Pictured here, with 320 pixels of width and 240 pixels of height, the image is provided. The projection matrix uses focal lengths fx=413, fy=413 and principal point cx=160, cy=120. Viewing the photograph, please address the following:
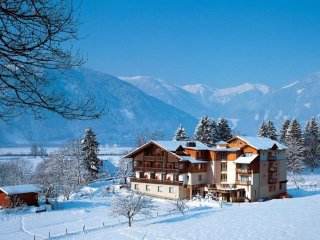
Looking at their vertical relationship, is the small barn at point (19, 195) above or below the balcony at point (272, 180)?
below

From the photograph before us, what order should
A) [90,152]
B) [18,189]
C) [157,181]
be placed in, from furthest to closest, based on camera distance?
1. [90,152]
2. [157,181]
3. [18,189]

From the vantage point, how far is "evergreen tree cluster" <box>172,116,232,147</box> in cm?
7875

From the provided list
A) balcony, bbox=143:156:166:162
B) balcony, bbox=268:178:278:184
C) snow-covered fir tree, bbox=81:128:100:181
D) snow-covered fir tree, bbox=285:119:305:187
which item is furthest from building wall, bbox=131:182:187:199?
snow-covered fir tree, bbox=285:119:305:187

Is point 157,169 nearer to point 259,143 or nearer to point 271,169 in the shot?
point 259,143

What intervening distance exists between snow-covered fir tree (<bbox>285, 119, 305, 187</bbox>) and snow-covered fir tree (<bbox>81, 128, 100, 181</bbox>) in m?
33.5

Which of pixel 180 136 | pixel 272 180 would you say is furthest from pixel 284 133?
pixel 272 180

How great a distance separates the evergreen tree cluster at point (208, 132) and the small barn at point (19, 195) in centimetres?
3613

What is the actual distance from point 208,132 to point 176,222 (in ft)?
140

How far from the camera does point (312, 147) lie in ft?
260

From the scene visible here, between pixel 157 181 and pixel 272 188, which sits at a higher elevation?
pixel 157 181

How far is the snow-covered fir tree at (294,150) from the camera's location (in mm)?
72375

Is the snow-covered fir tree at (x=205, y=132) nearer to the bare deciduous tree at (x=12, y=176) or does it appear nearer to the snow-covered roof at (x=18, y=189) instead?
the bare deciduous tree at (x=12, y=176)

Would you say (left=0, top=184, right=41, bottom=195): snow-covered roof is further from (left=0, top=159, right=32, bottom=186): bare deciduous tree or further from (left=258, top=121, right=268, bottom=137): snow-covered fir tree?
(left=258, top=121, right=268, bottom=137): snow-covered fir tree

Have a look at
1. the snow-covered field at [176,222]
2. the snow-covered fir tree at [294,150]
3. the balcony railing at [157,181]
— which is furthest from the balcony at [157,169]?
the snow-covered fir tree at [294,150]
